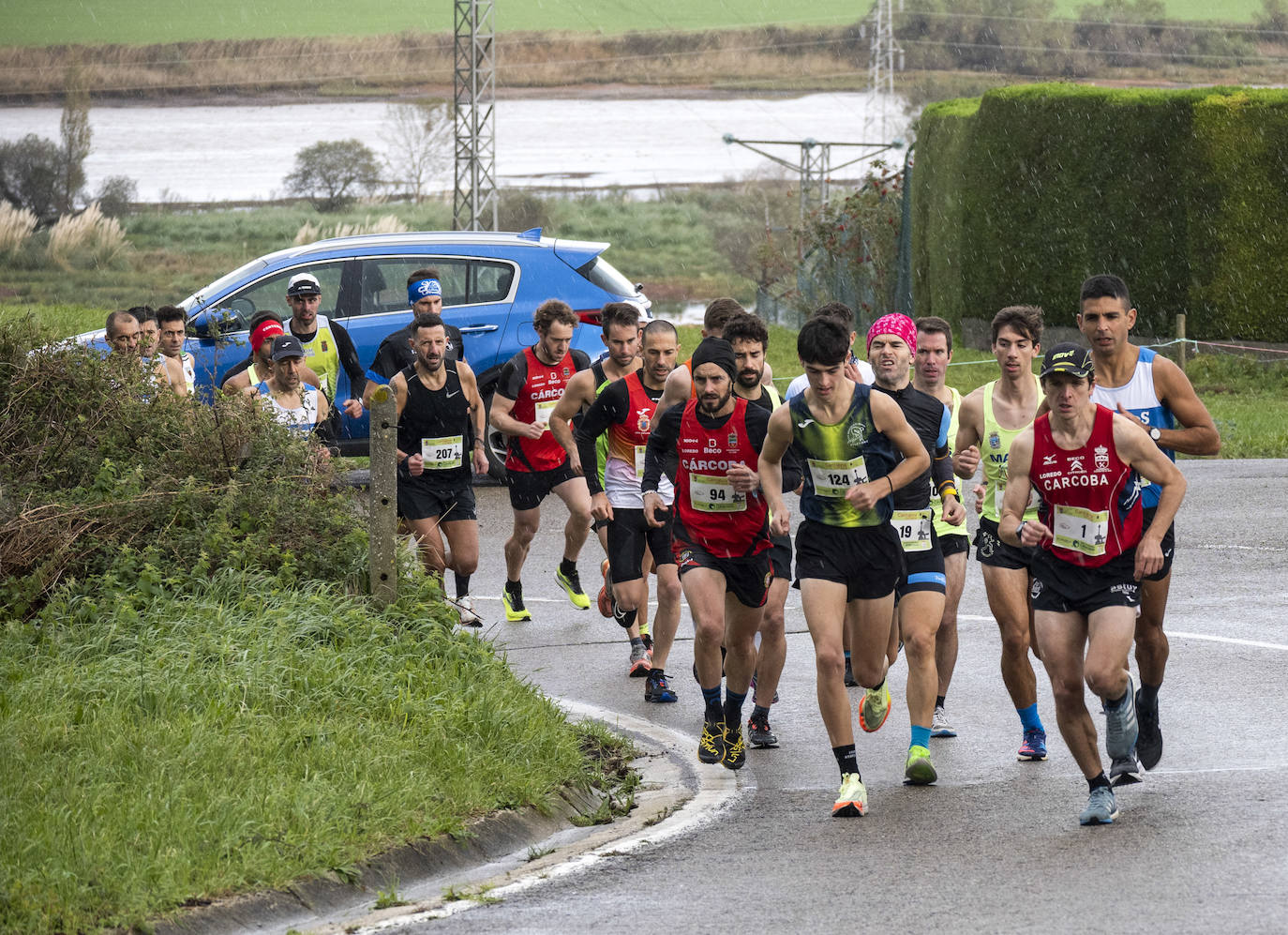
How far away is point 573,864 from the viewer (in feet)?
20.2

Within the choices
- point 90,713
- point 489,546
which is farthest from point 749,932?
point 489,546

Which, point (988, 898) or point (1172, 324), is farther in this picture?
point (1172, 324)

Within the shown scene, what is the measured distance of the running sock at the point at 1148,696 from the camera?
23.8ft

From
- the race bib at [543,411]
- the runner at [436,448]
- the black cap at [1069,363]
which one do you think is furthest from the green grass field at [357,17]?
the black cap at [1069,363]

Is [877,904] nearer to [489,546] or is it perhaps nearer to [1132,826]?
[1132,826]

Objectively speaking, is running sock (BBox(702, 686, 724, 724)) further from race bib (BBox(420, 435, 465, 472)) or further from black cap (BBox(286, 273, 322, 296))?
black cap (BBox(286, 273, 322, 296))

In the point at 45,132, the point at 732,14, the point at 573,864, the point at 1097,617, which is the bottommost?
the point at 573,864

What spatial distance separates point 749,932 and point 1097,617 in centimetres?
204

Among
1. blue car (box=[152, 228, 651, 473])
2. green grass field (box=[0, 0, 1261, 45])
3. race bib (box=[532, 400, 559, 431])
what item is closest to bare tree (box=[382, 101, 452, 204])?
green grass field (box=[0, 0, 1261, 45])

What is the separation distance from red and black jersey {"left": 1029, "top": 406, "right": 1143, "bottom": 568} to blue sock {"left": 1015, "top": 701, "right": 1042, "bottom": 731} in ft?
4.19

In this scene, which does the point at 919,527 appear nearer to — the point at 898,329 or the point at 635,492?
the point at 898,329

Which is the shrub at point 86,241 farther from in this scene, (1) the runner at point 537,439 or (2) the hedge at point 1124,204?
(1) the runner at point 537,439

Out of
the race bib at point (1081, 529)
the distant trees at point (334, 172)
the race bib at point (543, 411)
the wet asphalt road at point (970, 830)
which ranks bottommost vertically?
the wet asphalt road at point (970, 830)

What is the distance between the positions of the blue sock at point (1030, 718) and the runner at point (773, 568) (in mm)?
1152
